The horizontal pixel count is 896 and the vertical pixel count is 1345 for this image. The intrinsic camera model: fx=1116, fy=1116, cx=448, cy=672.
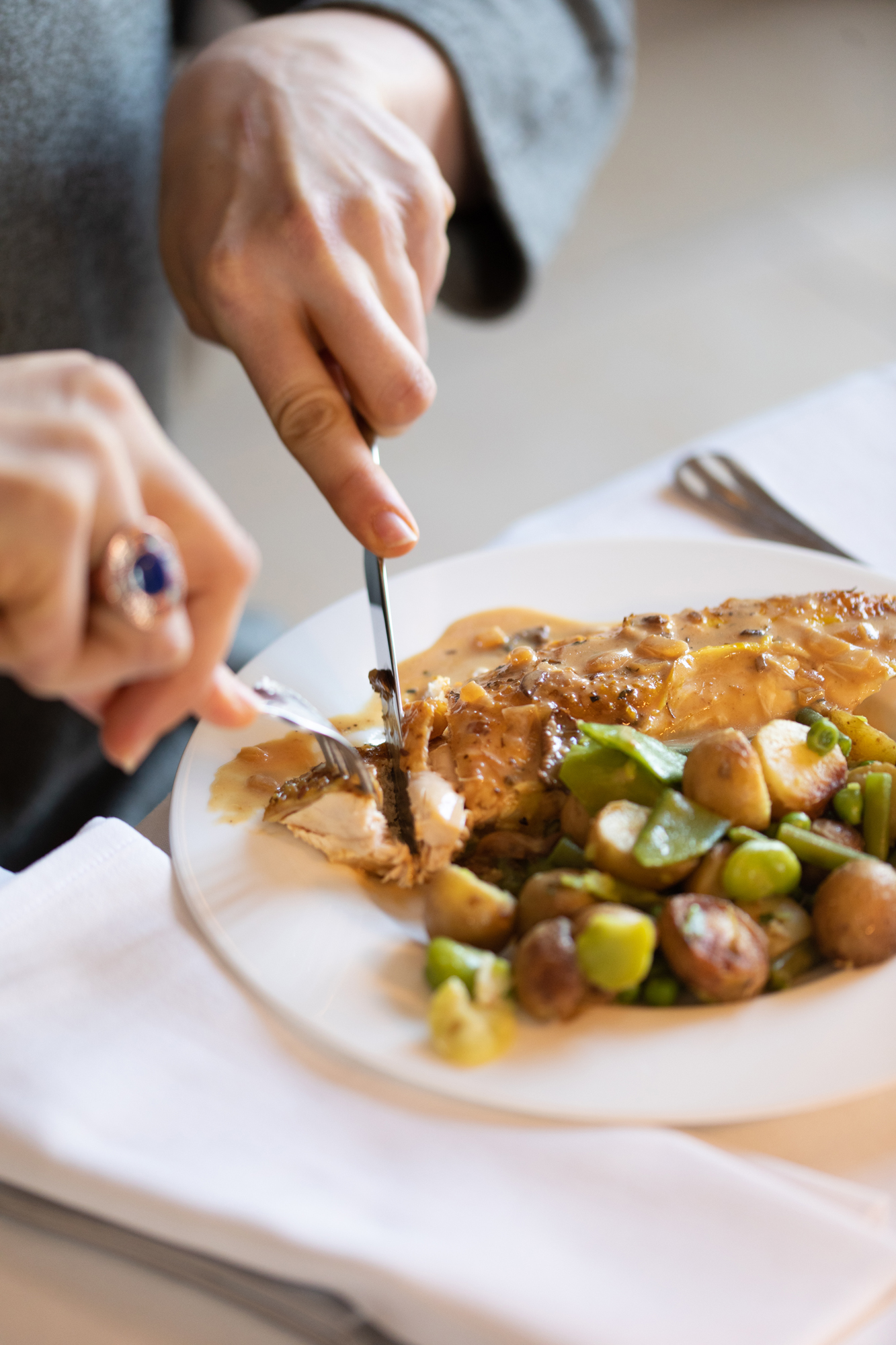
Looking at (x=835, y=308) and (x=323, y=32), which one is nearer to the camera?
(x=323, y=32)

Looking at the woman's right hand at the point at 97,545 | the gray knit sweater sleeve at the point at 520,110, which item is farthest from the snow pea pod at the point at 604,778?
the gray knit sweater sleeve at the point at 520,110

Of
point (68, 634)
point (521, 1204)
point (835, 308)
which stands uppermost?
point (68, 634)

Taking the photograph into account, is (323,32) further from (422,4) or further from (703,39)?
(703,39)

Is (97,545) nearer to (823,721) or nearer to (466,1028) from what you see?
(466,1028)

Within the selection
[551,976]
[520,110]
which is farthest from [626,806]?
[520,110]

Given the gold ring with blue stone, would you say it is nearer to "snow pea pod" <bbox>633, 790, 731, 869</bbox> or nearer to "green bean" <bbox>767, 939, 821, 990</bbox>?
"snow pea pod" <bbox>633, 790, 731, 869</bbox>

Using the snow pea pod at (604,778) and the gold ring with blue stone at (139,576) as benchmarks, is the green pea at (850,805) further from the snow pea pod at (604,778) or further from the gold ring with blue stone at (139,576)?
the gold ring with blue stone at (139,576)

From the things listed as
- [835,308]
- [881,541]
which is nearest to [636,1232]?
[881,541]
